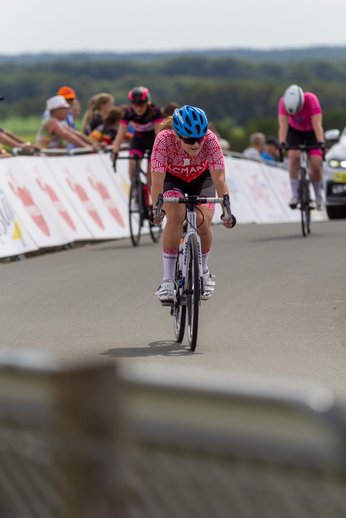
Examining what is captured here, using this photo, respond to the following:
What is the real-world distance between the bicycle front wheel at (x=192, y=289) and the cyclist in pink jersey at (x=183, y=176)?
0.18 m

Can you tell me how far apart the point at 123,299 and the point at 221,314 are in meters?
1.29

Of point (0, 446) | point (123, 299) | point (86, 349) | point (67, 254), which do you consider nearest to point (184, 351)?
point (86, 349)

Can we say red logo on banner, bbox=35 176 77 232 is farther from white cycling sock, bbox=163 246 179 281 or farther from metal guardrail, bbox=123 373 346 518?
metal guardrail, bbox=123 373 346 518

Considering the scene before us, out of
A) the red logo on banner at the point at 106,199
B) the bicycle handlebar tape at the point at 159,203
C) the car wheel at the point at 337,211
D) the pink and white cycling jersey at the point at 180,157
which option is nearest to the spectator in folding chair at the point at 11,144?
the red logo on banner at the point at 106,199

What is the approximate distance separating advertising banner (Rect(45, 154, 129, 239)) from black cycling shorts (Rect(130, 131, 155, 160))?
4.06 ft

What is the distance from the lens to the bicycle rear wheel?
6.37 meters

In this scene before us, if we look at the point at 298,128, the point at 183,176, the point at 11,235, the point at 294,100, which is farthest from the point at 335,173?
the point at 183,176

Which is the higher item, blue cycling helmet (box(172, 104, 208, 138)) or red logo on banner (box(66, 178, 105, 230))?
blue cycling helmet (box(172, 104, 208, 138))

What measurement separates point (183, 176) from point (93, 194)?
722cm

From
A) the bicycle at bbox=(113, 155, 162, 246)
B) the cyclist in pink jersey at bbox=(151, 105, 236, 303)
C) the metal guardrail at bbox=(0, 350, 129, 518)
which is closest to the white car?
the bicycle at bbox=(113, 155, 162, 246)

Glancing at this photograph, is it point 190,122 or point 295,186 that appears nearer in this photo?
point 190,122

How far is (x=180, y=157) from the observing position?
6641mm

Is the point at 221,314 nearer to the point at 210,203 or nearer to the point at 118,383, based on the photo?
the point at 210,203

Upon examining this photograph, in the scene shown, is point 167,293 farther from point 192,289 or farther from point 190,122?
point 190,122
